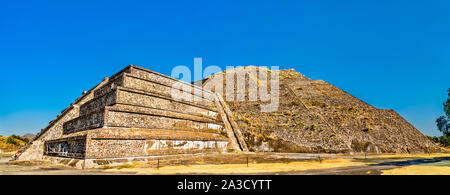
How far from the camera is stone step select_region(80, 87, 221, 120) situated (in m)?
15.7

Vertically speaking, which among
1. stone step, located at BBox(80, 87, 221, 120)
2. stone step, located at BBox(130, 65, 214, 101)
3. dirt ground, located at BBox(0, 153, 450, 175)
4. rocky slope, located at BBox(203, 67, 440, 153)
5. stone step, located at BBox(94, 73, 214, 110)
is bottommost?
dirt ground, located at BBox(0, 153, 450, 175)

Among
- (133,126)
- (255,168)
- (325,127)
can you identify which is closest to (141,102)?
(133,126)

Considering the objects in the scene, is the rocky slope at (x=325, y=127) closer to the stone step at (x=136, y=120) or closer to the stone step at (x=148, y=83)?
the stone step at (x=148, y=83)

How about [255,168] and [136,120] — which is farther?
[136,120]

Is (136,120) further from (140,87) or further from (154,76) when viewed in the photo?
(154,76)

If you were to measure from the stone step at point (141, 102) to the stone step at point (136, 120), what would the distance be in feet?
2.01

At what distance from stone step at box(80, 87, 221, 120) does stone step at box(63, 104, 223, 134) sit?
614 mm

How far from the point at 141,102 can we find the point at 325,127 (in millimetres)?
15322

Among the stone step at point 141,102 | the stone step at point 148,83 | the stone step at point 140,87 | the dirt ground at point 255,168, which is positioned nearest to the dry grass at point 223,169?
the dirt ground at point 255,168

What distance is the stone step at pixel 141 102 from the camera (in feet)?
51.6

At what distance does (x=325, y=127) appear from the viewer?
20891 mm

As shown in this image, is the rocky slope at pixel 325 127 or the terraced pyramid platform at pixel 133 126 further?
the rocky slope at pixel 325 127

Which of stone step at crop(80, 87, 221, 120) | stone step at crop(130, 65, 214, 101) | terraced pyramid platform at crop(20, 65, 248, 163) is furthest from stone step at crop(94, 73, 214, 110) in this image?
stone step at crop(130, 65, 214, 101)

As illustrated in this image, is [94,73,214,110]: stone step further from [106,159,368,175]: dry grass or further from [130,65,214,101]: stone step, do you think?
[106,159,368,175]: dry grass
